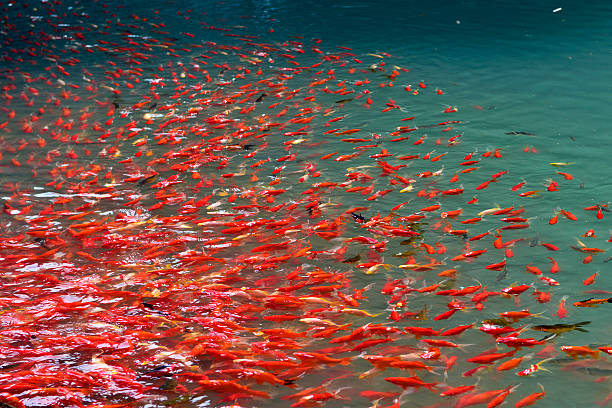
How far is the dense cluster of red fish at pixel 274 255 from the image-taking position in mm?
2527

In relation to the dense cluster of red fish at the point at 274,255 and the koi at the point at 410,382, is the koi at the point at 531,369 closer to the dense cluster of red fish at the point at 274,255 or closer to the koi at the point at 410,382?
the dense cluster of red fish at the point at 274,255

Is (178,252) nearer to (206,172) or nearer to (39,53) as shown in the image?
(206,172)

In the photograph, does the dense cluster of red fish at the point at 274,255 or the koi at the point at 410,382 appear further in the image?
the dense cluster of red fish at the point at 274,255

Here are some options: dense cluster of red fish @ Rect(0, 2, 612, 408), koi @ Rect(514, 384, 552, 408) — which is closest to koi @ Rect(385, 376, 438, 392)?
dense cluster of red fish @ Rect(0, 2, 612, 408)

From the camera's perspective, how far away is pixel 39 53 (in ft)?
27.7

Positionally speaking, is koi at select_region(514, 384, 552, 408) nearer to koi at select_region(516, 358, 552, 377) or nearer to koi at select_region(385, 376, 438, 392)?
koi at select_region(516, 358, 552, 377)

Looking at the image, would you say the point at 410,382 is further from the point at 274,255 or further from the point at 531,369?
the point at 274,255

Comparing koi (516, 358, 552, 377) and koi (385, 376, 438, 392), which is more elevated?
koi (516, 358, 552, 377)

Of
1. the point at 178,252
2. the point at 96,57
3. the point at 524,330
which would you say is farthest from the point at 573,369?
the point at 96,57

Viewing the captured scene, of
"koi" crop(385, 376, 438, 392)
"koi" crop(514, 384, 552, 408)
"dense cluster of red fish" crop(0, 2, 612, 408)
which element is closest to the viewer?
"koi" crop(514, 384, 552, 408)

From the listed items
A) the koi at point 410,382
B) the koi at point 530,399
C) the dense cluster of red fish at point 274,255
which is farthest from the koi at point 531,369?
the koi at point 410,382

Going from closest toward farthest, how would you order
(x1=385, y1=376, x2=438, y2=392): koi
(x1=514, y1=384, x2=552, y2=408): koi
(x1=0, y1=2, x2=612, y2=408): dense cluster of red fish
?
(x1=514, y1=384, x2=552, y2=408): koi → (x1=385, y1=376, x2=438, y2=392): koi → (x1=0, y1=2, x2=612, y2=408): dense cluster of red fish

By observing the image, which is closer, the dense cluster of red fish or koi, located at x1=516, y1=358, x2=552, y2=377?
koi, located at x1=516, y1=358, x2=552, y2=377

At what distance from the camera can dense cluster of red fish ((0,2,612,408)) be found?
2.53m
